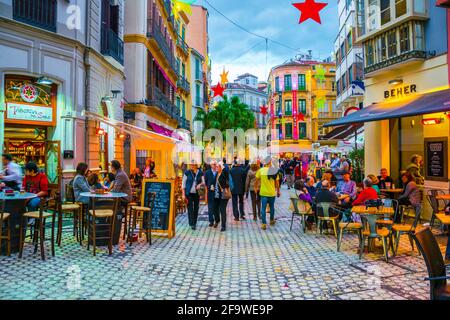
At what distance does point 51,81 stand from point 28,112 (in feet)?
3.49

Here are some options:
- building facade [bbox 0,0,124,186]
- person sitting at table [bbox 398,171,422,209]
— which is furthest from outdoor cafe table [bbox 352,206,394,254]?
building facade [bbox 0,0,124,186]

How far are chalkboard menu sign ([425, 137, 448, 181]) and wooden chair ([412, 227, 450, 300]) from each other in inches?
317

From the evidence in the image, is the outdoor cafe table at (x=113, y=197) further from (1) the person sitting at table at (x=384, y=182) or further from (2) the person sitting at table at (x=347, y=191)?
(1) the person sitting at table at (x=384, y=182)

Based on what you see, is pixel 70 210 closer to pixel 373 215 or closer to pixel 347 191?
pixel 373 215

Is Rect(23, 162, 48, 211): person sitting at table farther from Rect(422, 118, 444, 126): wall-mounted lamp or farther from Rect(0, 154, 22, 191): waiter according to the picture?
Rect(422, 118, 444, 126): wall-mounted lamp

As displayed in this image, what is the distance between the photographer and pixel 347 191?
1045 centimetres

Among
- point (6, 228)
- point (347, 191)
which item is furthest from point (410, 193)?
point (6, 228)

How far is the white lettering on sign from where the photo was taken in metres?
10.6

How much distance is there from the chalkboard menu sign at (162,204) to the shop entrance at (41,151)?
12.7 ft

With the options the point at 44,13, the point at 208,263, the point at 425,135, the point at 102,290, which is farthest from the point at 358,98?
the point at 102,290

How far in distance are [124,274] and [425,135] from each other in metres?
9.80

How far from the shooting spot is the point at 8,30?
10.3m
